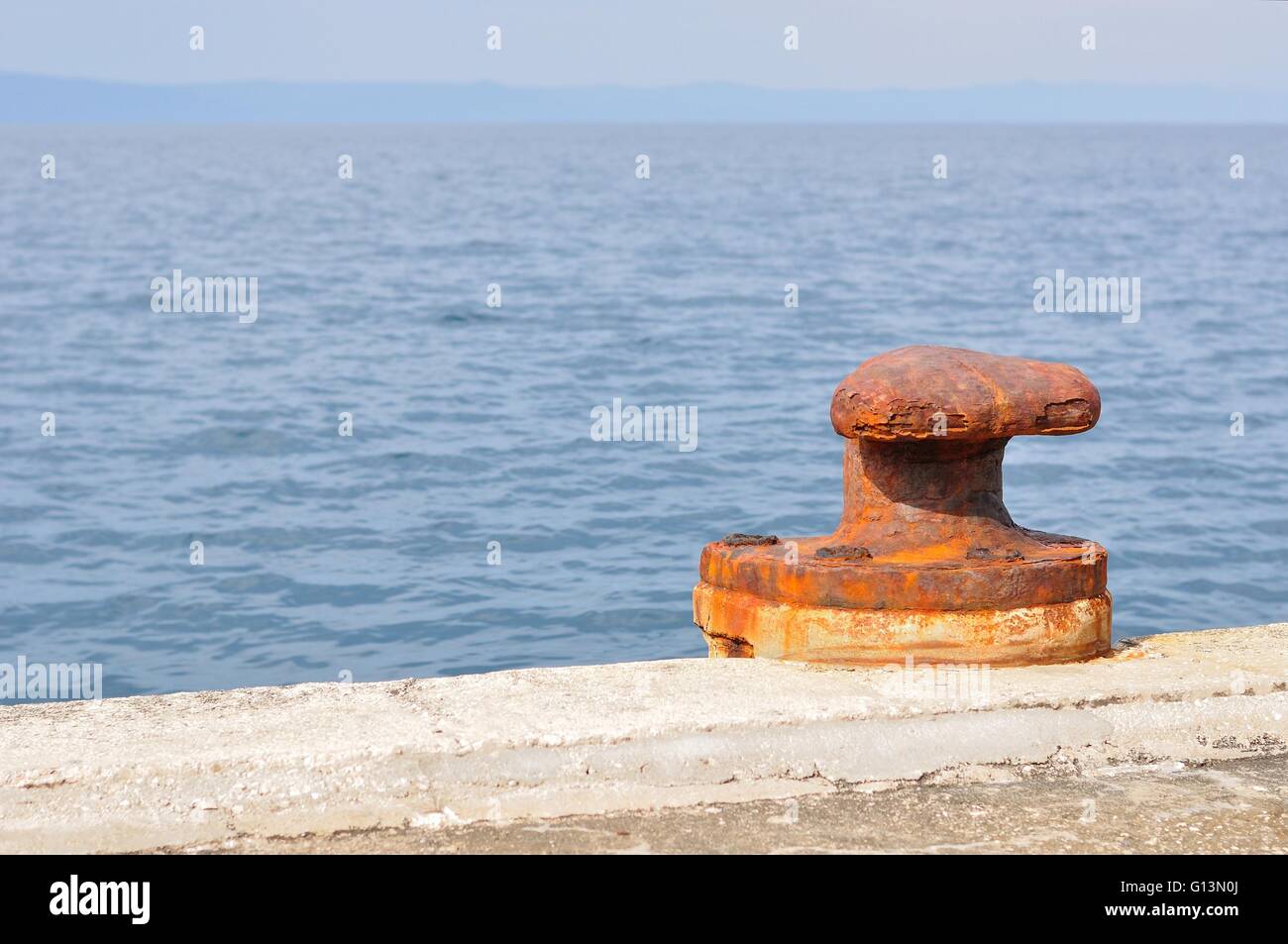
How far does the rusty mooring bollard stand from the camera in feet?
11.1

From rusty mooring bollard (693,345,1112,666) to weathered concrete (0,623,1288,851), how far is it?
0.08 m

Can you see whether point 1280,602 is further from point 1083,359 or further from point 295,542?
point 1083,359

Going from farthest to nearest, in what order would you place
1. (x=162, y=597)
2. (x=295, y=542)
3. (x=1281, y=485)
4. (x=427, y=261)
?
(x=427, y=261)
(x=1281, y=485)
(x=295, y=542)
(x=162, y=597)

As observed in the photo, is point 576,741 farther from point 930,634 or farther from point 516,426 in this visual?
point 516,426

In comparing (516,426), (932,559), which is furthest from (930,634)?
(516,426)

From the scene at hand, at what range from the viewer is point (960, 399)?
11.0ft

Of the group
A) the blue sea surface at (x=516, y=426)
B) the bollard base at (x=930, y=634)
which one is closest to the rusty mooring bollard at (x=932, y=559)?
the bollard base at (x=930, y=634)

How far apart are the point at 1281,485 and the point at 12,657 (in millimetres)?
9633

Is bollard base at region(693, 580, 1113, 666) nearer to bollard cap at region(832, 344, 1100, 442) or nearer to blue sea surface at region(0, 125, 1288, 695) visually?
bollard cap at region(832, 344, 1100, 442)

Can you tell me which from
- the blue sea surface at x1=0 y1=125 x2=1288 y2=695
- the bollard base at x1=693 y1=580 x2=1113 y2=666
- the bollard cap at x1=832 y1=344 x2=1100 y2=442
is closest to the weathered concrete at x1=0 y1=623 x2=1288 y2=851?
the bollard base at x1=693 y1=580 x2=1113 y2=666

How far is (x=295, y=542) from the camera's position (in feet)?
35.6

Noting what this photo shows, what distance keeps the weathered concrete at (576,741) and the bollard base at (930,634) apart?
5cm
